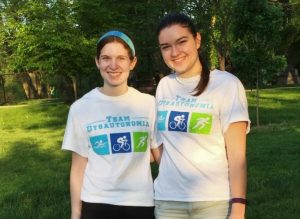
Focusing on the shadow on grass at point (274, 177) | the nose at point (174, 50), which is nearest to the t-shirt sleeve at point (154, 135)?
the nose at point (174, 50)

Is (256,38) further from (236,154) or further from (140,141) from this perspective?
(236,154)

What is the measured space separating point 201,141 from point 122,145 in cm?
47

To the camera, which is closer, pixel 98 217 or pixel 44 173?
Answer: pixel 98 217

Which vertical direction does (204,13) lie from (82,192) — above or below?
above

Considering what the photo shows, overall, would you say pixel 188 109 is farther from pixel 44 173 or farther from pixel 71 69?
pixel 71 69

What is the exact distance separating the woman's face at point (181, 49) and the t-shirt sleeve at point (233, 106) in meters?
0.24

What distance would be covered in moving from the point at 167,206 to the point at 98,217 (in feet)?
1.40

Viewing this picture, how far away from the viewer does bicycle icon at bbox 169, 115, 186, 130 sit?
2.76 meters

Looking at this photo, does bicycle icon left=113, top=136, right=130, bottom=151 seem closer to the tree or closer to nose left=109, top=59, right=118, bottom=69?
nose left=109, top=59, right=118, bottom=69

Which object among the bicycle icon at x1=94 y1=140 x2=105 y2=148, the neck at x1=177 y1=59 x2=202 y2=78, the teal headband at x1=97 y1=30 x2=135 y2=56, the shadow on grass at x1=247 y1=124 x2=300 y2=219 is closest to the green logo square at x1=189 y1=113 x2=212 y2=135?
the neck at x1=177 y1=59 x2=202 y2=78

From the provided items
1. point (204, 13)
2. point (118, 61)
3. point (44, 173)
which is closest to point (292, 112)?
point (204, 13)

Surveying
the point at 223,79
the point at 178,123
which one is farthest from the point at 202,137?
the point at 223,79

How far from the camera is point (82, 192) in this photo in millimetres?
3100

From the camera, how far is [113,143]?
117 inches
